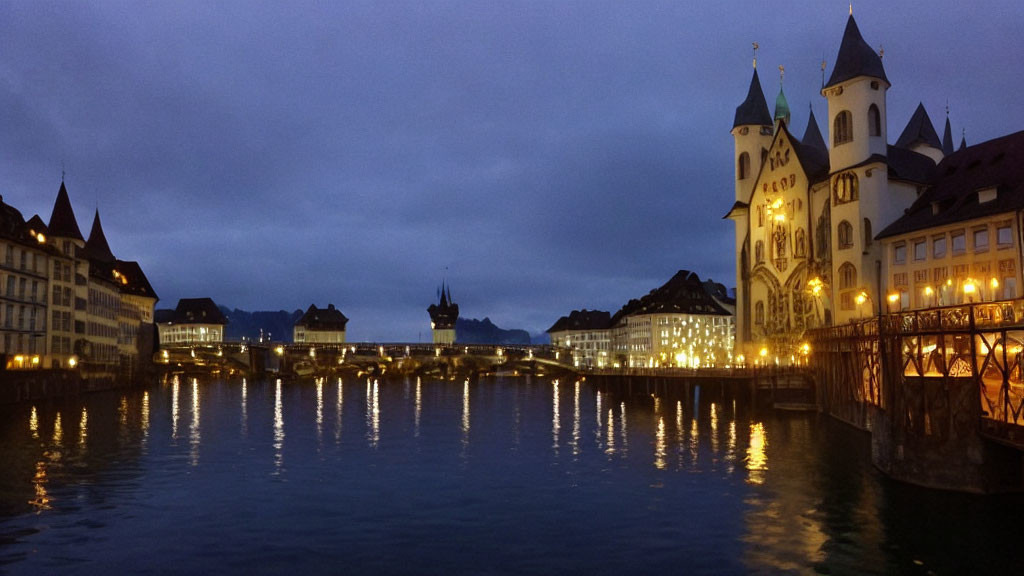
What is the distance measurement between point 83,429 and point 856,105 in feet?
227

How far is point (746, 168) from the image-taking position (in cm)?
10569

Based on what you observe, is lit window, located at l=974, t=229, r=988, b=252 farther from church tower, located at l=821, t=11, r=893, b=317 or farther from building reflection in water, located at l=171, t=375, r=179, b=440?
building reflection in water, located at l=171, t=375, r=179, b=440

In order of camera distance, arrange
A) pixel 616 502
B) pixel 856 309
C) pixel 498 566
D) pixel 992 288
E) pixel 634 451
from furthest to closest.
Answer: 1. pixel 856 309
2. pixel 992 288
3. pixel 634 451
4. pixel 616 502
5. pixel 498 566

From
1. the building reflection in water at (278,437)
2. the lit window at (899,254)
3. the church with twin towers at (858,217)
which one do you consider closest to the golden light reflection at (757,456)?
the church with twin towers at (858,217)

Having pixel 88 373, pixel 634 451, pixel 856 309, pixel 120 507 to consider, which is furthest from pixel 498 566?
pixel 88 373

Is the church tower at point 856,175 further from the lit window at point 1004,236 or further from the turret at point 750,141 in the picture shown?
the turret at point 750,141

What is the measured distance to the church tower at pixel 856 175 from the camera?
76.2 meters

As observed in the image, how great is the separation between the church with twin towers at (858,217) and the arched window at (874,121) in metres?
0.09

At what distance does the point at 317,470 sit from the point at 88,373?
70.8m

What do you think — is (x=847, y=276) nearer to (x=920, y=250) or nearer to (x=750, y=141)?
(x=920, y=250)

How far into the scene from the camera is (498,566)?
23922 millimetres

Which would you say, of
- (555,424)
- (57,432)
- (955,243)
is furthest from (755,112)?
(57,432)

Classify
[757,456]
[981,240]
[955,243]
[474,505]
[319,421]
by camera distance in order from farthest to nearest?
[319,421], [955,243], [981,240], [757,456], [474,505]

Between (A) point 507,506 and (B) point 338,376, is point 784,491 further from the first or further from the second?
(B) point 338,376
